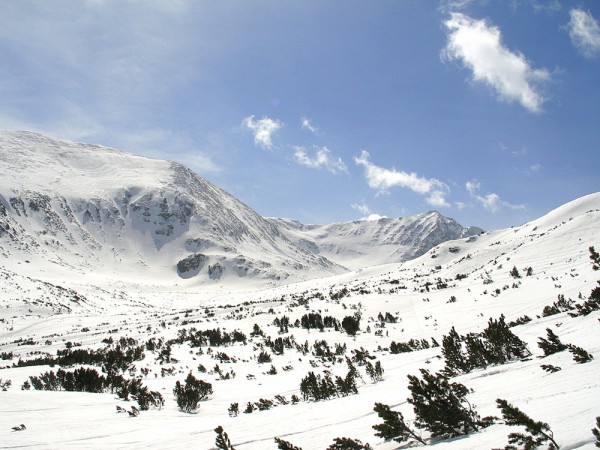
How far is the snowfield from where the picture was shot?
4.04 metres

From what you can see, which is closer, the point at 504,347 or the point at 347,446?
the point at 347,446

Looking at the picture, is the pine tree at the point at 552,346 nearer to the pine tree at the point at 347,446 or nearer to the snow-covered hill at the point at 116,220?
the pine tree at the point at 347,446

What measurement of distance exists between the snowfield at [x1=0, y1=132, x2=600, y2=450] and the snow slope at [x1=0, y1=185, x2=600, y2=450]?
3 cm

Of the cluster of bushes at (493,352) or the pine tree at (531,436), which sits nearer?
the pine tree at (531,436)

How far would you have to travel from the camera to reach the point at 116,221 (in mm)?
103688

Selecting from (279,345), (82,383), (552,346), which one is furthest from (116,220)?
(552,346)

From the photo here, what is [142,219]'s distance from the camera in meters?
109

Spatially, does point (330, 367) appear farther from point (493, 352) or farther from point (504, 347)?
point (504, 347)

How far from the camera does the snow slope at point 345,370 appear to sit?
383 centimetres

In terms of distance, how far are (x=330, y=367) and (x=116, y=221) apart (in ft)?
344


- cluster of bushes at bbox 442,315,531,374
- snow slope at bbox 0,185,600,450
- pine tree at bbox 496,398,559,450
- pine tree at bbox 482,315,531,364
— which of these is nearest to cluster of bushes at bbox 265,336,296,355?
snow slope at bbox 0,185,600,450

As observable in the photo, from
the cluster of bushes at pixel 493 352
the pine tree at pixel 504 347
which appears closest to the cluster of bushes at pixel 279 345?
the cluster of bushes at pixel 493 352

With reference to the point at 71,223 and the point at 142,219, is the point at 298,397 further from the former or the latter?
the point at 142,219

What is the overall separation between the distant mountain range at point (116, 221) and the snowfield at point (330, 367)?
52174 mm
